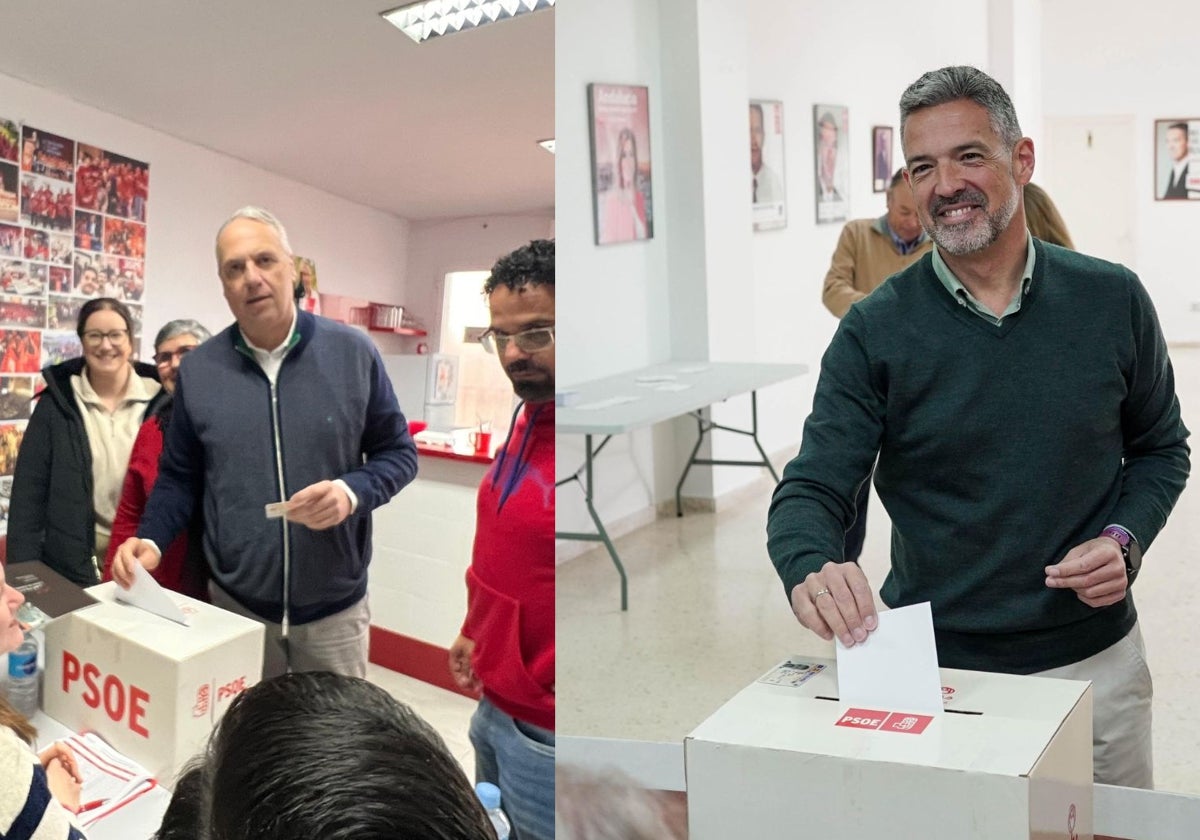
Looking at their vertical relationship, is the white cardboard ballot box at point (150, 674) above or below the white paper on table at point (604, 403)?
below

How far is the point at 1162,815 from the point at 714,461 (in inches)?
56.3

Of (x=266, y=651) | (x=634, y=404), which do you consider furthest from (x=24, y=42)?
(x=634, y=404)

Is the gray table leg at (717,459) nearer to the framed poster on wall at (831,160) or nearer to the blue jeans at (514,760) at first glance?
the framed poster on wall at (831,160)

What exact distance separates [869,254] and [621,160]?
3.74 feet

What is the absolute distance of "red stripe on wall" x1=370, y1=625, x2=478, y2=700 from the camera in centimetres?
108

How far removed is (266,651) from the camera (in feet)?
3.45

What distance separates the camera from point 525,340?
102cm

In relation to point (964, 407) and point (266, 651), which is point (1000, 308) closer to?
point (964, 407)

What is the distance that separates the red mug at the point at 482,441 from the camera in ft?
3.39

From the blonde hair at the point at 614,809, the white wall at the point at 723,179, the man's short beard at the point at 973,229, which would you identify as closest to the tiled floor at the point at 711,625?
the white wall at the point at 723,179

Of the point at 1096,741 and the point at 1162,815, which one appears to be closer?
the point at 1162,815

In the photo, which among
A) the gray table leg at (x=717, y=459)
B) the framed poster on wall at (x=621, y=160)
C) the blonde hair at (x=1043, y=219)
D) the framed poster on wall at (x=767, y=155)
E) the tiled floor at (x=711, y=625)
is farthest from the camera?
the framed poster on wall at (x=621, y=160)

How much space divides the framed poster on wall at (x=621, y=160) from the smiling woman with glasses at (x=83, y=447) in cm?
180

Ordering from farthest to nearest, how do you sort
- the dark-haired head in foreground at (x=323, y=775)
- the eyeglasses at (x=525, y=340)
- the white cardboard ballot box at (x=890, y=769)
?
the eyeglasses at (x=525, y=340) < the white cardboard ballot box at (x=890, y=769) < the dark-haired head in foreground at (x=323, y=775)
